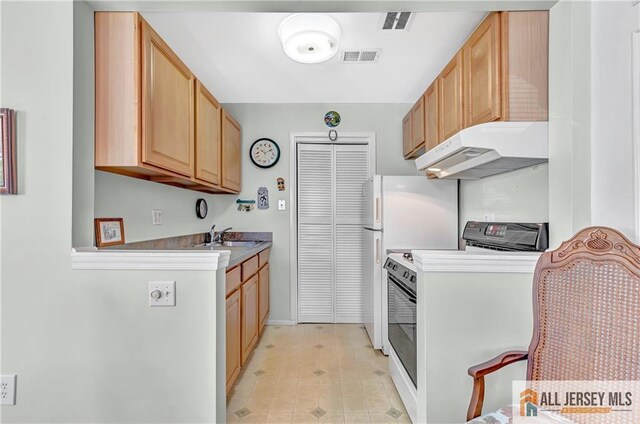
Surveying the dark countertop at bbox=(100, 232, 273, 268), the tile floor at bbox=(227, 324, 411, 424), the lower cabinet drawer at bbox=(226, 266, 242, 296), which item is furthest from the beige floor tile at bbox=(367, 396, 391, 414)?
the dark countertop at bbox=(100, 232, 273, 268)

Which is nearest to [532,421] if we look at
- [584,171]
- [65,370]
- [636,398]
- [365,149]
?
[636,398]

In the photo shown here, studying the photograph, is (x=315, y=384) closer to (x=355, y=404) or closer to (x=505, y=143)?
(x=355, y=404)

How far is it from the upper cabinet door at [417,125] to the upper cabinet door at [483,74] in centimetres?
79

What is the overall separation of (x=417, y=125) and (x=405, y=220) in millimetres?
908

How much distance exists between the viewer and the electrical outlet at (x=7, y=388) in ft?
4.89

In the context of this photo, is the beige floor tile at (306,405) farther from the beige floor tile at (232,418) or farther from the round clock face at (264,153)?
the round clock face at (264,153)

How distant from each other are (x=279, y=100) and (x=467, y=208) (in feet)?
7.14

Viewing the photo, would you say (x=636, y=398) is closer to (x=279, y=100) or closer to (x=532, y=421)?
(x=532, y=421)

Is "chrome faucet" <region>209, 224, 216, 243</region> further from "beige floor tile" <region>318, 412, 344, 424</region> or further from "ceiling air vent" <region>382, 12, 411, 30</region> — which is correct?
"ceiling air vent" <region>382, 12, 411, 30</region>

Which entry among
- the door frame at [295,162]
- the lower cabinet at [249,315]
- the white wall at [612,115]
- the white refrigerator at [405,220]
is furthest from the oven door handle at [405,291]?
the door frame at [295,162]

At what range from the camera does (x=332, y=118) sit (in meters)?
3.54

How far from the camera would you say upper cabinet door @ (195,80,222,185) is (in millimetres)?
2367

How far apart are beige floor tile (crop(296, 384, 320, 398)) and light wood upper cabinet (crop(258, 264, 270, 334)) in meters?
0.89

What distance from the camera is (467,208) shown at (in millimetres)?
2738
